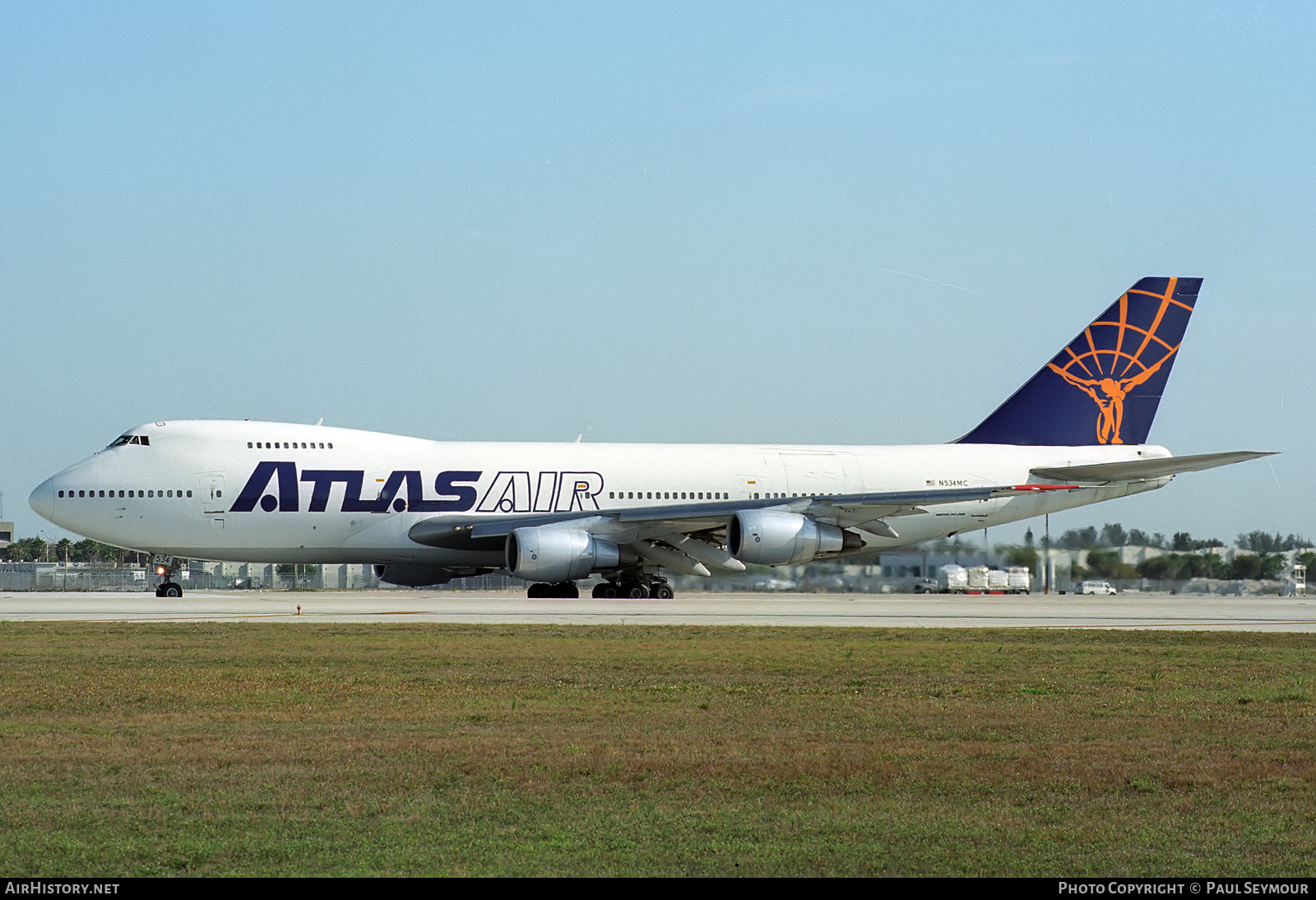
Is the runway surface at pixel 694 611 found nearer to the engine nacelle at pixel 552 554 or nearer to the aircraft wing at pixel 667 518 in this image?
the engine nacelle at pixel 552 554

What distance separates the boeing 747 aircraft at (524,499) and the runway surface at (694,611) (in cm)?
121

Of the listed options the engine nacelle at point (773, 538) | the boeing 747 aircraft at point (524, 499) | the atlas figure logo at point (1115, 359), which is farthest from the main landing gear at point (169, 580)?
the atlas figure logo at point (1115, 359)

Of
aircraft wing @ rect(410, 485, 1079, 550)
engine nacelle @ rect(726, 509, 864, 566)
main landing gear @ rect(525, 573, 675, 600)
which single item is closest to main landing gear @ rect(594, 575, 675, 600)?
main landing gear @ rect(525, 573, 675, 600)

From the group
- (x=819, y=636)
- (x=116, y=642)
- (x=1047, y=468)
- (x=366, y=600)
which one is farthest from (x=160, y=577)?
(x=1047, y=468)

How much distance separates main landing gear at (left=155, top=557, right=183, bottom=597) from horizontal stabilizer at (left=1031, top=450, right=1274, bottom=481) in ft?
77.2

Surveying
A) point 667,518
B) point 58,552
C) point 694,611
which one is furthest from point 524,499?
point 58,552

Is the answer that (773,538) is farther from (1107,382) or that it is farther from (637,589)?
(1107,382)

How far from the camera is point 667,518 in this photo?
3484 centimetres

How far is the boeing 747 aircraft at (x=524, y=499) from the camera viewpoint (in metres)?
34.7

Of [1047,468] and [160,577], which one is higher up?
[1047,468]

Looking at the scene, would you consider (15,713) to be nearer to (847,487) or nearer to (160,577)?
(160,577)

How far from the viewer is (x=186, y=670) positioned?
1520 cm

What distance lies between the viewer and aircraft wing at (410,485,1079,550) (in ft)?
116

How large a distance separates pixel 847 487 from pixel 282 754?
31126mm
